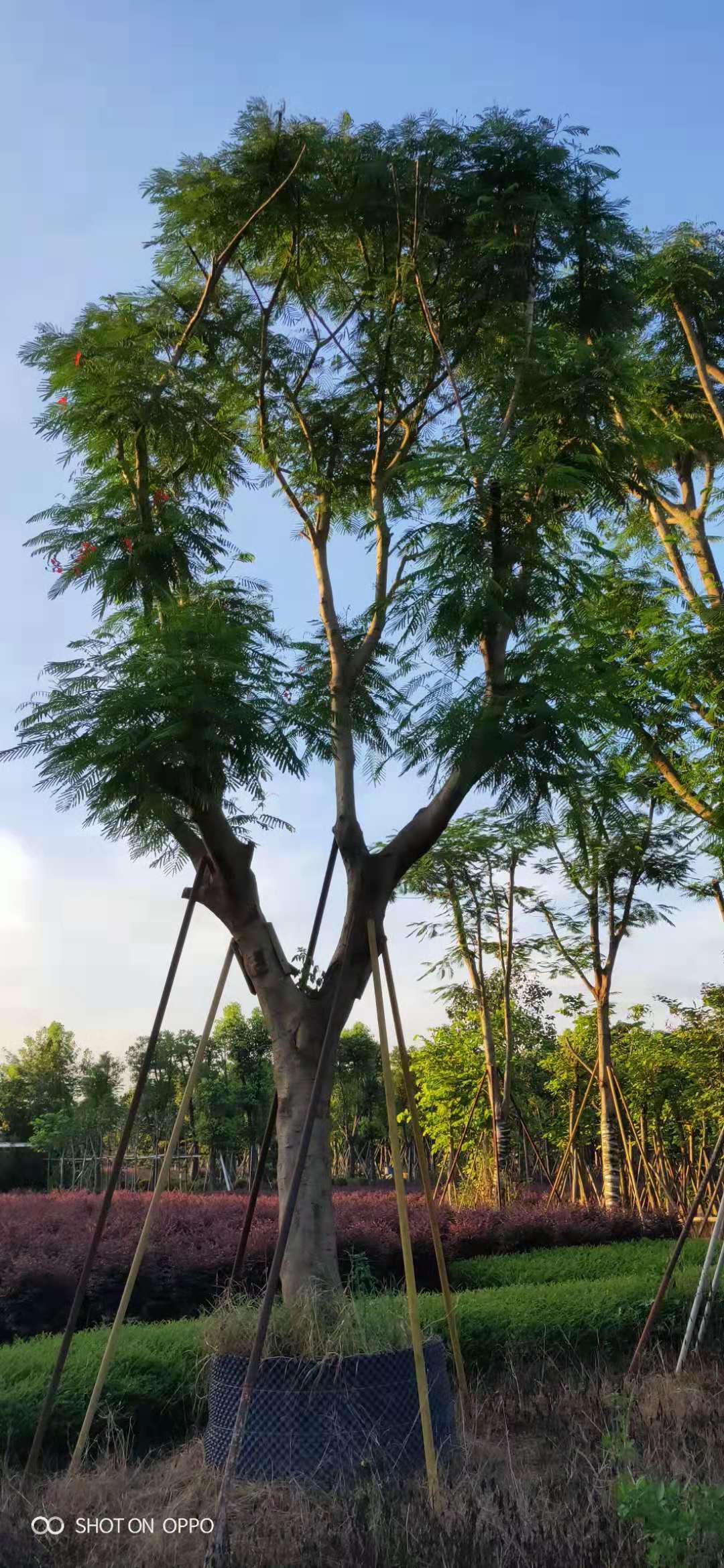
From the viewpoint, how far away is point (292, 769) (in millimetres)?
6168

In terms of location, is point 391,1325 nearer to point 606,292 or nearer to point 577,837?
point 577,837

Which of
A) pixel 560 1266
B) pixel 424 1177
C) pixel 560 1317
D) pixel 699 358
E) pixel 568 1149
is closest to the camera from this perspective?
pixel 424 1177

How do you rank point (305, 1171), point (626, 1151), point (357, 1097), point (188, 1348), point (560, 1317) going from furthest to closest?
point (357, 1097), point (626, 1151), point (560, 1317), point (305, 1171), point (188, 1348)

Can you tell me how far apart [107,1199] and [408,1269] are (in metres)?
1.58

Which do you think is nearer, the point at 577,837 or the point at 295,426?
the point at 577,837

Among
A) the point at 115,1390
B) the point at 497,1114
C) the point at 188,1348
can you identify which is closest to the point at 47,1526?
the point at 115,1390

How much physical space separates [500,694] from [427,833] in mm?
1074

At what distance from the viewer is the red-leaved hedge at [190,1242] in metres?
8.20

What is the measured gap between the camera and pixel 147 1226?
585cm

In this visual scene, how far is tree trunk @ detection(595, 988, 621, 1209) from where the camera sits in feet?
45.2

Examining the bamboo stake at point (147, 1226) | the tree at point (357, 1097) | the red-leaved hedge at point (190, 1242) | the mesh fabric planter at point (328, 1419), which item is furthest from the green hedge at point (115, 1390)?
the tree at point (357, 1097)

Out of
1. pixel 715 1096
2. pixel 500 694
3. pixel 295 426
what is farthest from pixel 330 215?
pixel 715 1096

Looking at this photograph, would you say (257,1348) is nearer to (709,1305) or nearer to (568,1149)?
(709,1305)

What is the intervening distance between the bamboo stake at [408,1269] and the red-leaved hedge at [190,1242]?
2646 millimetres
